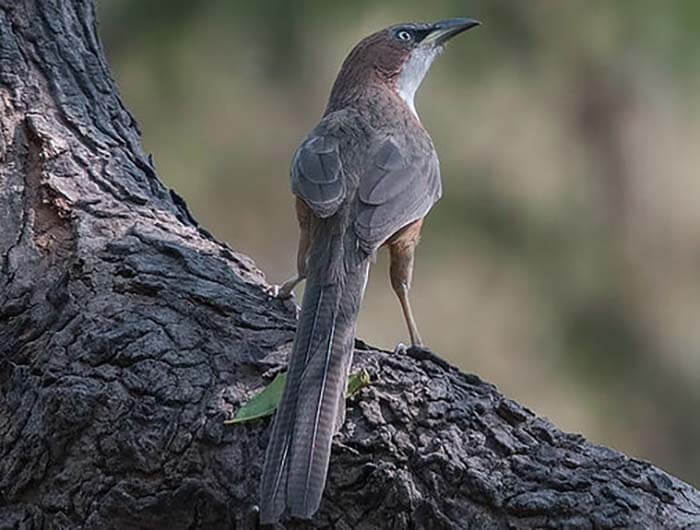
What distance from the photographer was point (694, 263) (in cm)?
978

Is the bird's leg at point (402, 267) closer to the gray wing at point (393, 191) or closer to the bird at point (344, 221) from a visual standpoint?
the bird at point (344, 221)

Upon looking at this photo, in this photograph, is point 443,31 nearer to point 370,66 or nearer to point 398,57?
point 398,57

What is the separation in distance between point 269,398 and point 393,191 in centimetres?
127

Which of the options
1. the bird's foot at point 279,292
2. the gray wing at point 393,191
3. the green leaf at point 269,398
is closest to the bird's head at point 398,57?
the gray wing at point 393,191

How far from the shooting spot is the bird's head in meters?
5.70

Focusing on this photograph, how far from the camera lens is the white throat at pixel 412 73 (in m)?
5.76

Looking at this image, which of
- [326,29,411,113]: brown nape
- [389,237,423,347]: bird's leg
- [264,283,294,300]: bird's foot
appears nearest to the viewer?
[264,283,294,300]: bird's foot

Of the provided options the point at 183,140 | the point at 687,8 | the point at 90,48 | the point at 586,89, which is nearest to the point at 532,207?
the point at 586,89

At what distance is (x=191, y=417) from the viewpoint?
336 centimetres

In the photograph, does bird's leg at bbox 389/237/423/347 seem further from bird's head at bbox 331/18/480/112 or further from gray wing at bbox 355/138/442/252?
bird's head at bbox 331/18/480/112

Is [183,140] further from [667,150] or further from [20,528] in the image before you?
[20,528]

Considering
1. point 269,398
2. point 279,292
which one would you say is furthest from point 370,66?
point 269,398

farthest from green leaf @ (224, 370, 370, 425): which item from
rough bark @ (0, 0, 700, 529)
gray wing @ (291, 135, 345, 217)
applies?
gray wing @ (291, 135, 345, 217)

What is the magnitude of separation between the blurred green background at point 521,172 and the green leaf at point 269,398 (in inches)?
221
